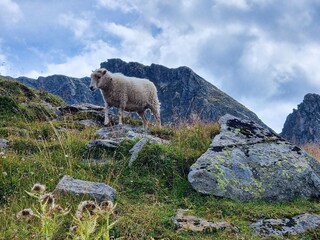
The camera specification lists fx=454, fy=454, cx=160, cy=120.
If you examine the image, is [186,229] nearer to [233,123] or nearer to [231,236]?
[231,236]

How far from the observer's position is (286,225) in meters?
7.45

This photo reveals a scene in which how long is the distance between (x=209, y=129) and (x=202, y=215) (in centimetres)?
457

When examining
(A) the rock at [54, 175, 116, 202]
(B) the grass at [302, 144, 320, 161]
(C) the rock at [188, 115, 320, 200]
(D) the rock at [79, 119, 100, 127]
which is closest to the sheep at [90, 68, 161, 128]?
(D) the rock at [79, 119, 100, 127]

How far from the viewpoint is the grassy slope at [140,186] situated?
6660 mm

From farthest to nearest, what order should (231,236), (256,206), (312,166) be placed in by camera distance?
1. (312,166)
2. (256,206)
3. (231,236)

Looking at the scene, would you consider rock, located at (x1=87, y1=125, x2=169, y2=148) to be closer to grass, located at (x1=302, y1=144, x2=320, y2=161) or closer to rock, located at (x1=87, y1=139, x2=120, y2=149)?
rock, located at (x1=87, y1=139, x2=120, y2=149)

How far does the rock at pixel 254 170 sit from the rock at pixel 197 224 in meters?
1.57

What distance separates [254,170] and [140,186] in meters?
2.50

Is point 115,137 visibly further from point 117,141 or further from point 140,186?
point 140,186

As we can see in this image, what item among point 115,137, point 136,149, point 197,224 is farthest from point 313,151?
point 197,224

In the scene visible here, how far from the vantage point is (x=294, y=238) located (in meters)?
6.96

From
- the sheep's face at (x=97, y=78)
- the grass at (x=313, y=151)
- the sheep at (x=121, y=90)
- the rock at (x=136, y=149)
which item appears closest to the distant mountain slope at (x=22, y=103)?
the sheep's face at (x=97, y=78)

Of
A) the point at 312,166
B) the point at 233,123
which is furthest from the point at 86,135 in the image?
the point at 312,166

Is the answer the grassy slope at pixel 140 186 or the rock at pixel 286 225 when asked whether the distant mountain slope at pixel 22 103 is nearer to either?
the grassy slope at pixel 140 186
